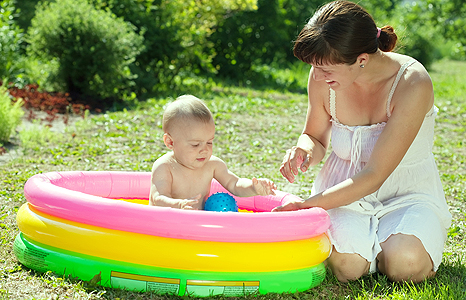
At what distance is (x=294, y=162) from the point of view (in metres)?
3.33

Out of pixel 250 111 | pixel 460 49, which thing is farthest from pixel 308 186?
pixel 460 49

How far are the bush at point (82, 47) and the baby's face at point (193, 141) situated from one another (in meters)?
5.56

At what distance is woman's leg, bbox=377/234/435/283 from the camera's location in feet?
9.96

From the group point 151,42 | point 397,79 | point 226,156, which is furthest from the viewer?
point 151,42

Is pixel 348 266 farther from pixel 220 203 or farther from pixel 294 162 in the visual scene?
pixel 220 203

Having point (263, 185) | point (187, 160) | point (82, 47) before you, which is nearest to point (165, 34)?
point (82, 47)

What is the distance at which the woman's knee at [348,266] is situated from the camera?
10.2 feet

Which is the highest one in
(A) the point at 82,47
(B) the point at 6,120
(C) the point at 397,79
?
(C) the point at 397,79

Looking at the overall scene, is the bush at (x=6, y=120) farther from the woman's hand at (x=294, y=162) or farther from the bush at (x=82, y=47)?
the woman's hand at (x=294, y=162)

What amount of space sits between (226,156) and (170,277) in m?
3.50

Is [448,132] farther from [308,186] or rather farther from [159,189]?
[159,189]

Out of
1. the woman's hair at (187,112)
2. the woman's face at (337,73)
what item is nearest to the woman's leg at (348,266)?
the woman's face at (337,73)

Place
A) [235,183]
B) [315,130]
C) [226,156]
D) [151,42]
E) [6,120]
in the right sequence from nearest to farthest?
1. [235,183]
2. [315,130]
3. [6,120]
4. [226,156]
5. [151,42]

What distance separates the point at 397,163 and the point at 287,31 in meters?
11.2
